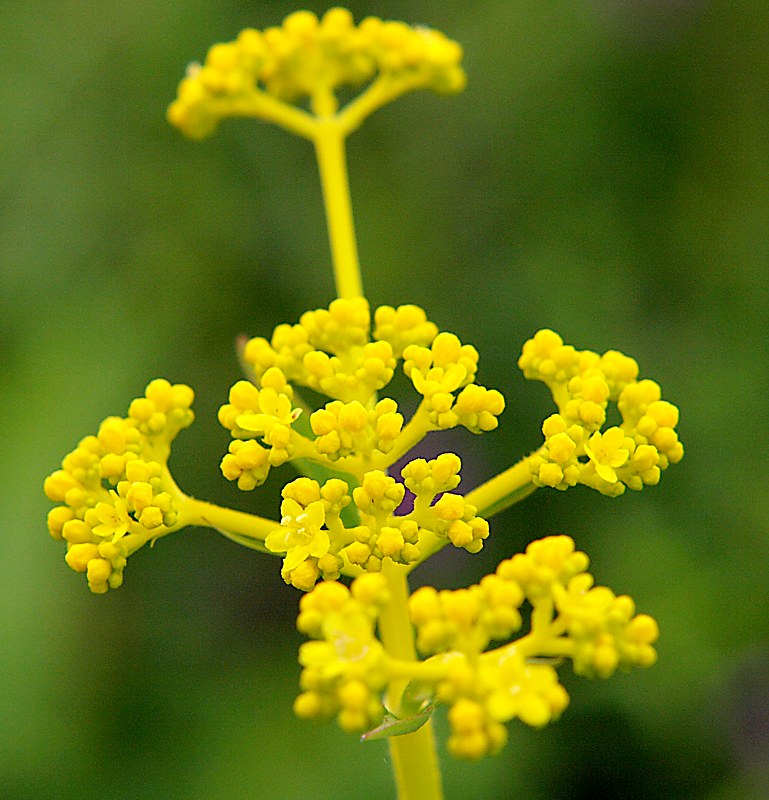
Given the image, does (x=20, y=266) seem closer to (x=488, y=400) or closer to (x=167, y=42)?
(x=167, y=42)

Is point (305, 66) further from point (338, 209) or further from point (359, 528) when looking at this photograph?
point (359, 528)

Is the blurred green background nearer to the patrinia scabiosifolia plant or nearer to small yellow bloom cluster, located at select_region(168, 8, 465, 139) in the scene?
small yellow bloom cluster, located at select_region(168, 8, 465, 139)

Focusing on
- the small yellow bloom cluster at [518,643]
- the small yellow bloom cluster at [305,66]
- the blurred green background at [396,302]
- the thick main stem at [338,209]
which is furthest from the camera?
the blurred green background at [396,302]

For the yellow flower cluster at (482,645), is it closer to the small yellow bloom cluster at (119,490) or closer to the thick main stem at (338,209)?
the small yellow bloom cluster at (119,490)

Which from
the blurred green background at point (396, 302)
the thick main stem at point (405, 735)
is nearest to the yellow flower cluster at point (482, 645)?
the thick main stem at point (405, 735)

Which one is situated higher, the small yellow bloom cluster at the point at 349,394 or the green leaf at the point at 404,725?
the small yellow bloom cluster at the point at 349,394

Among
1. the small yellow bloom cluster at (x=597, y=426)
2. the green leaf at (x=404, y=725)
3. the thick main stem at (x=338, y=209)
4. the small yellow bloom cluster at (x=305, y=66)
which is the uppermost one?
the small yellow bloom cluster at (x=305, y=66)

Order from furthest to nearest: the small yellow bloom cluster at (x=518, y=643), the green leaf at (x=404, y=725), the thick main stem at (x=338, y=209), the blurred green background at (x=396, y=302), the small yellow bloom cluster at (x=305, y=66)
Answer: the blurred green background at (x=396, y=302) → the small yellow bloom cluster at (x=305, y=66) → the thick main stem at (x=338, y=209) → the green leaf at (x=404, y=725) → the small yellow bloom cluster at (x=518, y=643)
